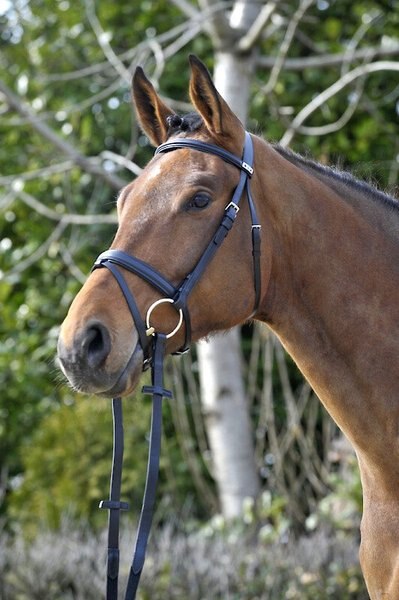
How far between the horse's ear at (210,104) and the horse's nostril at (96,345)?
0.72 m

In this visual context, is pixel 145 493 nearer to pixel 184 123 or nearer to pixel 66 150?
pixel 184 123

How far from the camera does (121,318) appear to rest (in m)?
2.37

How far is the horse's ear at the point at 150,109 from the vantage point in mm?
2863

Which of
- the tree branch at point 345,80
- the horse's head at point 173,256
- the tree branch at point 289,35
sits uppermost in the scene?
the tree branch at point 289,35

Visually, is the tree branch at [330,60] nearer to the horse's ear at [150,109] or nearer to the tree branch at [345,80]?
the tree branch at [345,80]

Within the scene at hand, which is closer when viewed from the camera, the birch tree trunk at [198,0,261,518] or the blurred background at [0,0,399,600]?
the blurred background at [0,0,399,600]

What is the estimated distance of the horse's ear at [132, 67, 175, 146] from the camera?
2.86 m

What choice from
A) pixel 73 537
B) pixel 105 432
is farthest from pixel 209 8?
pixel 73 537

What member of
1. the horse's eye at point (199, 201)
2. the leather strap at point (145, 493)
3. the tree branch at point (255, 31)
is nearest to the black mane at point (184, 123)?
the horse's eye at point (199, 201)

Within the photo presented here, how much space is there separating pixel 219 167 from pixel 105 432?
4.36m

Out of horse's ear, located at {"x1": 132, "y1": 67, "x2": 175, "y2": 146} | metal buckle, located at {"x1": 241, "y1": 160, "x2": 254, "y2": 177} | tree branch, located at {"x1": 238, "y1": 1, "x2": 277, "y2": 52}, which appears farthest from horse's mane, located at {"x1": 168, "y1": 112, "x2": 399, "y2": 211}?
tree branch, located at {"x1": 238, "y1": 1, "x2": 277, "y2": 52}

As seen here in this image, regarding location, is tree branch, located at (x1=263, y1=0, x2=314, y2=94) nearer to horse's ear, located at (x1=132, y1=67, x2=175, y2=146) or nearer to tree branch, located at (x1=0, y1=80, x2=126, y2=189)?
tree branch, located at (x1=0, y1=80, x2=126, y2=189)

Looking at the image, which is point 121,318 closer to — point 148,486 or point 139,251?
point 139,251

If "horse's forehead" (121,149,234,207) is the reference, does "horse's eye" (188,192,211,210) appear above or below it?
below
